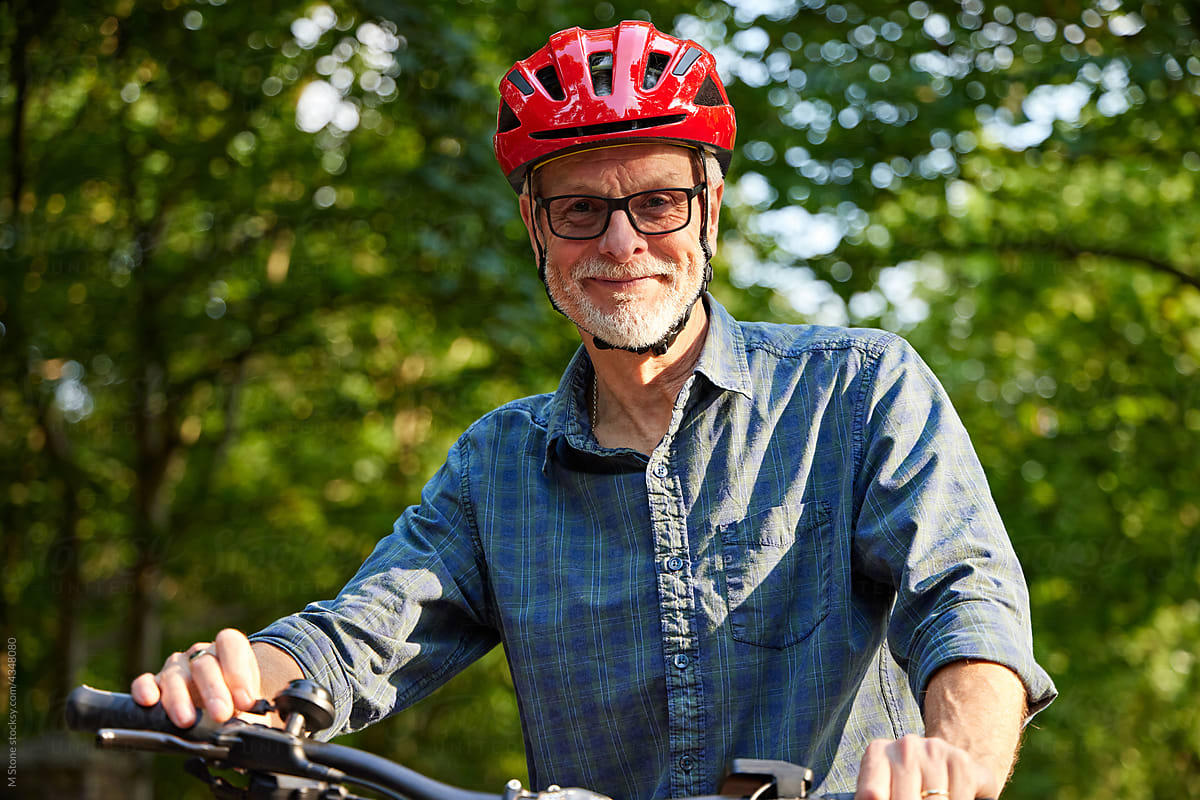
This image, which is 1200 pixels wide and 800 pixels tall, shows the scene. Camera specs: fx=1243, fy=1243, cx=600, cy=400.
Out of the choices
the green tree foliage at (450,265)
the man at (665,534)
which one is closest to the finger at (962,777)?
the man at (665,534)

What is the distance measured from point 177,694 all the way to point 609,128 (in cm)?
161

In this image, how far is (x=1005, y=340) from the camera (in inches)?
474

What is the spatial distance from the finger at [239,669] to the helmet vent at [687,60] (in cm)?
175

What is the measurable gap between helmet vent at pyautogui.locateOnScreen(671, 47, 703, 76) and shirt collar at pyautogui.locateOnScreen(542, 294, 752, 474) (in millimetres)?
588

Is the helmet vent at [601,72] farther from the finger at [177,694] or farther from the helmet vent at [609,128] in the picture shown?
the finger at [177,694]

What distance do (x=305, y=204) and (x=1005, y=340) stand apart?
22.3 ft

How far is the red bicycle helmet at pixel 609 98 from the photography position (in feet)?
9.74

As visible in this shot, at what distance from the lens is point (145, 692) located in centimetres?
205

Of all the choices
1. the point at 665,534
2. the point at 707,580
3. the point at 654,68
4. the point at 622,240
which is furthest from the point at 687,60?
the point at 707,580

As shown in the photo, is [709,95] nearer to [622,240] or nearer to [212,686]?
[622,240]

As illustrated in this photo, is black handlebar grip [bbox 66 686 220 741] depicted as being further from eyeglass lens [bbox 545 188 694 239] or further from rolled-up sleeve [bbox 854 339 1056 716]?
eyeglass lens [bbox 545 188 694 239]

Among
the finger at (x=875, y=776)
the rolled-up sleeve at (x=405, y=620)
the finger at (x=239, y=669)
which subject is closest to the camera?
the finger at (x=875, y=776)

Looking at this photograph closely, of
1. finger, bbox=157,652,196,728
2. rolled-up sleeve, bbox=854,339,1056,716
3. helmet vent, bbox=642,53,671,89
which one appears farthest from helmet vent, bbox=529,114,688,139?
finger, bbox=157,652,196,728

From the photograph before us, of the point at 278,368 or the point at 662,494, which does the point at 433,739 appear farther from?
the point at 662,494
